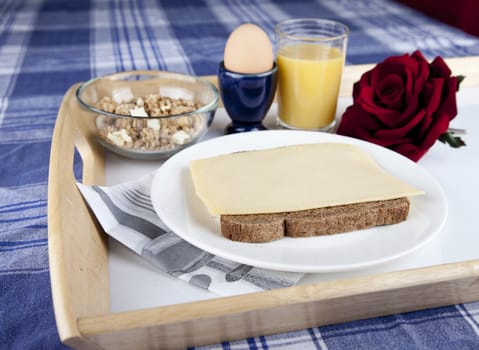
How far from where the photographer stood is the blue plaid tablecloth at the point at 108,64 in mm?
554

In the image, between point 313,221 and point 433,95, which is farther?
point 433,95

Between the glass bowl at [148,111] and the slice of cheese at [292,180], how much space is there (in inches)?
4.7

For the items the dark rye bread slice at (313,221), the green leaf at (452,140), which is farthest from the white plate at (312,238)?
the green leaf at (452,140)

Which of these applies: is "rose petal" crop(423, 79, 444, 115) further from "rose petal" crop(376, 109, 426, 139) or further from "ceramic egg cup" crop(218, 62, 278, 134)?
"ceramic egg cup" crop(218, 62, 278, 134)

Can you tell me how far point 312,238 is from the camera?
2.01 feet

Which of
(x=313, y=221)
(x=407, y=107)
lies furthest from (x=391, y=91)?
(x=313, y=221)

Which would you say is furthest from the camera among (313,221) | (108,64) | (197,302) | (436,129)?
(108,64)

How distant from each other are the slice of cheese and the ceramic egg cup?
6.2 inches

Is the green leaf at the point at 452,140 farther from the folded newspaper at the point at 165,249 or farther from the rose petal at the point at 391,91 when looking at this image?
the folded newspaper at the point at 165,249

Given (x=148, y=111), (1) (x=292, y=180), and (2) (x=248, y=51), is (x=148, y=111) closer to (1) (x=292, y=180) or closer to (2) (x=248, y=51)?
(2) (x=248, y=51)

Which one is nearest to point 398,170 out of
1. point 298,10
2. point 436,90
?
point 436,90

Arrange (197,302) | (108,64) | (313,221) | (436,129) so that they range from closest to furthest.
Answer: (197,302) < (313,221) < (436,129) < (108,64)

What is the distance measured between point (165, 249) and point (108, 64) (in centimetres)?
112

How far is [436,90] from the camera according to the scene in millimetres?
798
